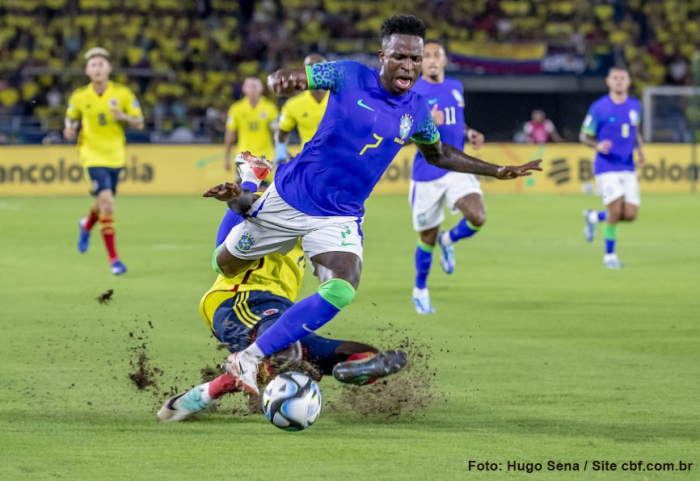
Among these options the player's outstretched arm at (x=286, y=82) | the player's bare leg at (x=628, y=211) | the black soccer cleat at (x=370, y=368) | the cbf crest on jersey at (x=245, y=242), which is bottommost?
the player's bare leg at (x=628, y=211)

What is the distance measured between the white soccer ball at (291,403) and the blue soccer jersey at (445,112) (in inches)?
243

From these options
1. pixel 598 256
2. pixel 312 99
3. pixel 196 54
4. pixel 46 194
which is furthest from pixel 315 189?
pixel 196 54

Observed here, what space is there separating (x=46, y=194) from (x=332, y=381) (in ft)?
70.0

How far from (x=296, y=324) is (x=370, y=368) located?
43 centimetres

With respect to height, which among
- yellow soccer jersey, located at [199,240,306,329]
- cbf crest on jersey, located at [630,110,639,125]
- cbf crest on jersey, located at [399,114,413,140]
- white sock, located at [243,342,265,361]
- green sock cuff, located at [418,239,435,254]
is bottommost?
green sock cuff, located at [418,239,435,254]

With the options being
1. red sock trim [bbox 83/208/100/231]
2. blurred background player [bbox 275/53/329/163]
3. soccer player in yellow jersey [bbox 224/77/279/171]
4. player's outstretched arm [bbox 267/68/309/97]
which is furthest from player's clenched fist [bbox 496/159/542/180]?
soccer player in yellow jersey [bbox 224/77/279/171]

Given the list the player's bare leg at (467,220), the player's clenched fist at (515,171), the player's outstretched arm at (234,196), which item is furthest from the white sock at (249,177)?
the player's bare leg at (467,220)

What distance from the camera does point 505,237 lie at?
64.6ft

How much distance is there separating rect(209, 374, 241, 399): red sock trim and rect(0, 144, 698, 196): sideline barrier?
21888mm

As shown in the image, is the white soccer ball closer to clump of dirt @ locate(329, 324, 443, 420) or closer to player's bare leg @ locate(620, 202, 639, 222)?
clump of dirt @ locate(329, 324, 443, 420)

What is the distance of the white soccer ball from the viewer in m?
6.02

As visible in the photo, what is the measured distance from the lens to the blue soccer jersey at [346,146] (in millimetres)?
6719

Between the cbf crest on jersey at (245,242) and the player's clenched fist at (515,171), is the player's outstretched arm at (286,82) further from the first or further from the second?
the player's clenched fist at (515,171)

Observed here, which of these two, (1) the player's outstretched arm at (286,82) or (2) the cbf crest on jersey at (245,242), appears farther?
(2) the cbf crest on jersey at (245,242)
